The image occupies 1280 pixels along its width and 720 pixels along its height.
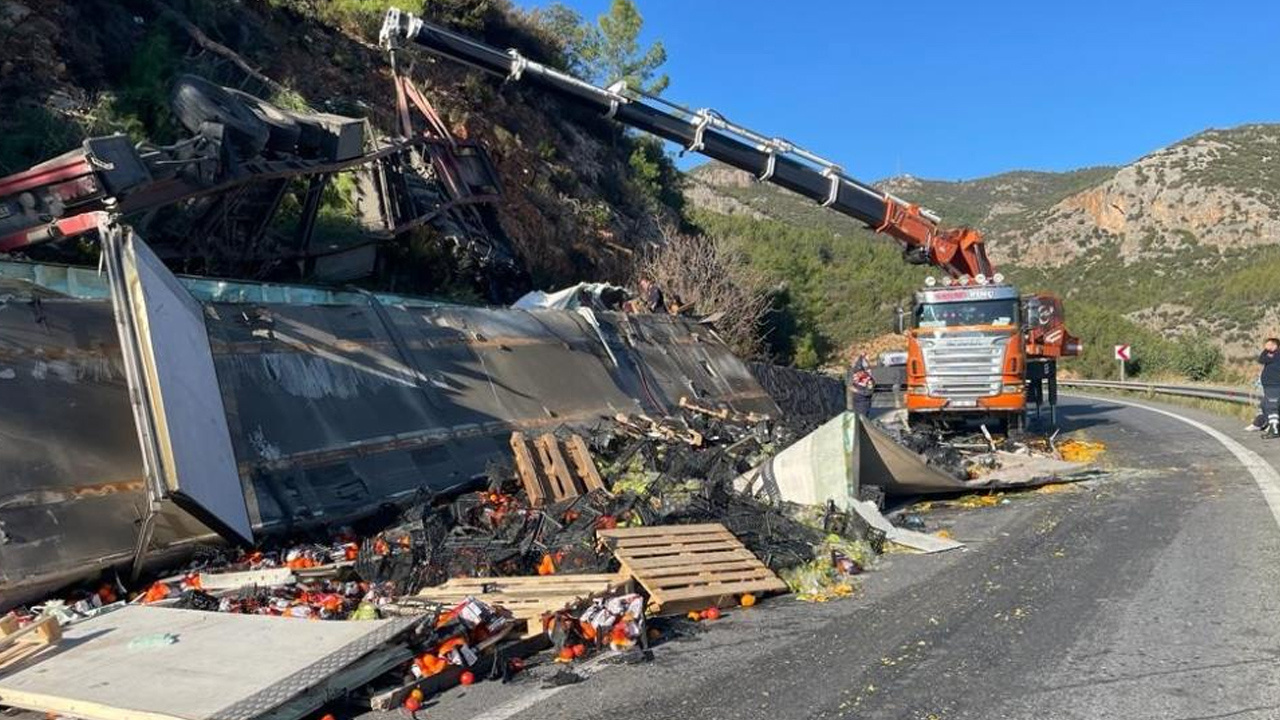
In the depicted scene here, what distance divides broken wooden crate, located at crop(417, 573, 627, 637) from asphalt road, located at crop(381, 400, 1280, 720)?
0.59m

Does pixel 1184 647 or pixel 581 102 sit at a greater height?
pixel 581 102

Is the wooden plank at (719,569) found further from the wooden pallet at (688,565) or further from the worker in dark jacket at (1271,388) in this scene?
the worker in dark jacket at (1271,388)

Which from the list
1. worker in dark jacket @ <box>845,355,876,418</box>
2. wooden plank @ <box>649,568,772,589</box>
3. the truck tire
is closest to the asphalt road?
wooden plank @ <box>649,568,772,589</box>

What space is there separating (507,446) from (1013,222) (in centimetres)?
8250

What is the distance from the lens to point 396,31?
16.1 m

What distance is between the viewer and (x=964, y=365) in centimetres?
1602

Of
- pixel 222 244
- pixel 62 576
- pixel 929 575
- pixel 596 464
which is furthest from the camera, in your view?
pixel 222 244

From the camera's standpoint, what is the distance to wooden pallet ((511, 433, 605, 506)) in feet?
30.2

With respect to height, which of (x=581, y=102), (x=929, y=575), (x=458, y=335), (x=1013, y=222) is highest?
(x=1013, y=222)

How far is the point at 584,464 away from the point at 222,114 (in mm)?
6303

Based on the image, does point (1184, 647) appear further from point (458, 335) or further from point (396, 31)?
point (396, 31)

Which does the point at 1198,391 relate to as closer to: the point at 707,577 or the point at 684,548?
the point at 684,548

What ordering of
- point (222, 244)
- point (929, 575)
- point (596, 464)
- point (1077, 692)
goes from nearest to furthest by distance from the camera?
1. point (1077, 692)
2. point (929, 575)
3. point (596, 464)
4. point (222, 244)

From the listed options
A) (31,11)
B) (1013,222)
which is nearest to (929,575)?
(31,11)
